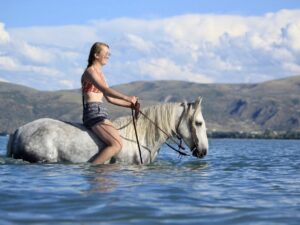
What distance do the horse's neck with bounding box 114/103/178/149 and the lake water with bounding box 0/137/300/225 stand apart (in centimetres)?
152

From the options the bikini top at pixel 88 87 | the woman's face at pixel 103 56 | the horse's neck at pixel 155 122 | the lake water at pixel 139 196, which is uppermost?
the woman's face at pixel 103 56

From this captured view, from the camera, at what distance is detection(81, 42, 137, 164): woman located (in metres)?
13.4

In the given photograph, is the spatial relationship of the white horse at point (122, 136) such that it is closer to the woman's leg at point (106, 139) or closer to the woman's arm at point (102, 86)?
the woman's leg at point (106, 139)

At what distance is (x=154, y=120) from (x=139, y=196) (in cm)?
583

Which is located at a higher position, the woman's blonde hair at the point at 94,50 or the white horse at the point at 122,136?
the woman's blonde hair at the point at 94,50

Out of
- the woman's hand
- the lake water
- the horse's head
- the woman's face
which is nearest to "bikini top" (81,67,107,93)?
the woman's face

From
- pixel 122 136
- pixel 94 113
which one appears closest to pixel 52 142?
pixel 94 113

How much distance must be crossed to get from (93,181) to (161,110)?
460cm

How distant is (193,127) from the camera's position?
14.6 m

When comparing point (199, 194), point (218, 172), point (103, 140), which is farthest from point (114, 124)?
point (199, 194)

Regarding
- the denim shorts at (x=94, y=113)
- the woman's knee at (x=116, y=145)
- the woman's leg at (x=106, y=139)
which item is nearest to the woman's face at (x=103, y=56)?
the denim shorts at (x=94, y=113)

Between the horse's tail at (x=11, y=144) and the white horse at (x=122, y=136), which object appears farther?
the horse's tail at (x=11, y=144)

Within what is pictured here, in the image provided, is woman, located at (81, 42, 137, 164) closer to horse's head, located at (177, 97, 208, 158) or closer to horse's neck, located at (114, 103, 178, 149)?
horse's neck, located at (114, 103, 178, 149)

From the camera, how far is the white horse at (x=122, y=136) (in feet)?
43.6
